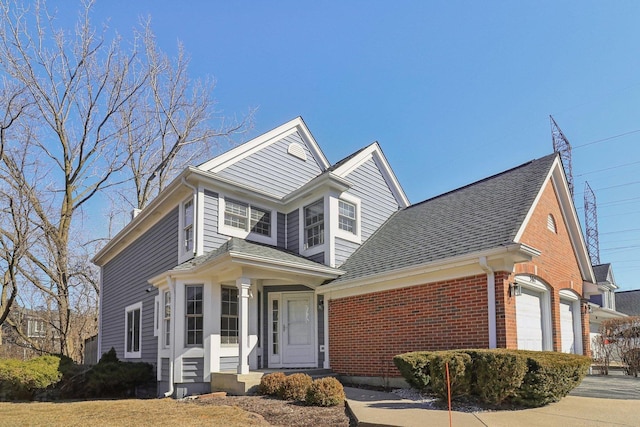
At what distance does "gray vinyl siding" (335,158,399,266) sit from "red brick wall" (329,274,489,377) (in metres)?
2.17

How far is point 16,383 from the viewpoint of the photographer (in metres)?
11.6

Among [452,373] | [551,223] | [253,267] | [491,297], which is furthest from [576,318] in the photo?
[253,267]

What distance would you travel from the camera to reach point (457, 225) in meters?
11.4

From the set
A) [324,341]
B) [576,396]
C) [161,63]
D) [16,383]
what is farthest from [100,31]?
[576,396]

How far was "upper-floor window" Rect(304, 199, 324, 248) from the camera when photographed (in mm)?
13227

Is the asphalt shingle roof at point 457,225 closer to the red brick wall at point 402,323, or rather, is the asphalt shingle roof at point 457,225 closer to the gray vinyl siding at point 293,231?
the red brick wall at point 402,323

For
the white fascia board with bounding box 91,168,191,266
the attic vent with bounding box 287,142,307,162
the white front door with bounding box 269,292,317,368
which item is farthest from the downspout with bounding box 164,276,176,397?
the attic vent with bounding box 287,142,307,162

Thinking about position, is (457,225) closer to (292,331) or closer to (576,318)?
(576,318)

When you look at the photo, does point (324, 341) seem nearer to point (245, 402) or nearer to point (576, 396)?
point (245, 402)

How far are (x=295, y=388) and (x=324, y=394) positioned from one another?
3.06ft

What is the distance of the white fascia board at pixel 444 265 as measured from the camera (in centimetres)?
838

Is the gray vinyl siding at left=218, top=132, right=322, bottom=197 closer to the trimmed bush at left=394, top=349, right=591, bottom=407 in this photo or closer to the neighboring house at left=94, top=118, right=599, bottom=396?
the neighboring house at left=94, top=118, right=599, bottom=396

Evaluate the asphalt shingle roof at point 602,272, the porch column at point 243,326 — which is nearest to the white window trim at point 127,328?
the porch column at point 243,326

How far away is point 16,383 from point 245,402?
6.63 m
